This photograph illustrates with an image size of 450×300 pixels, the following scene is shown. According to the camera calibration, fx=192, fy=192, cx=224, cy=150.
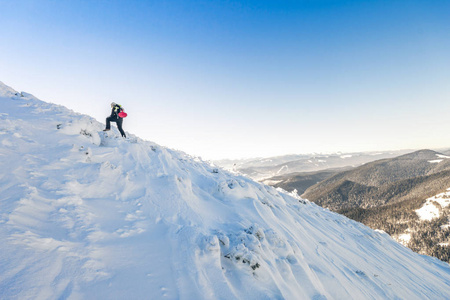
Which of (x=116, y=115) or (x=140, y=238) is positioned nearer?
(x=140, y=238)

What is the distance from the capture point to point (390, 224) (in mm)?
86250

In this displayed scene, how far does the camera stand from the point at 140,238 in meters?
4.21

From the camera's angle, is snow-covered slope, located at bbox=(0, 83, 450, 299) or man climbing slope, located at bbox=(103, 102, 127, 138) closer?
snow-covered slope, located at bbox=(0, 83, 450, 299)

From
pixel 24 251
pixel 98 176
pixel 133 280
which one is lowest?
pixel 133 280

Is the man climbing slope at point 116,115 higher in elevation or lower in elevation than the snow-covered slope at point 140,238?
higher

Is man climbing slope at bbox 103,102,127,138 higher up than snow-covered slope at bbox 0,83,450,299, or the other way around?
man climbing slope at bbox 103,102,127,138

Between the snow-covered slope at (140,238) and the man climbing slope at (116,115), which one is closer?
the snow-covered slope at (140,238)

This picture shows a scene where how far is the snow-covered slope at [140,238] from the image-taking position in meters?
3.12

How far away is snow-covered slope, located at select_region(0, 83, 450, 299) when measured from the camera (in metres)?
3.12

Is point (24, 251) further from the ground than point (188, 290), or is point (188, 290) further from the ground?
point (24, 251)

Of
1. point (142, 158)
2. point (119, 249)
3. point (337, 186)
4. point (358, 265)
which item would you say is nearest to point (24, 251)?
point (119, 249)

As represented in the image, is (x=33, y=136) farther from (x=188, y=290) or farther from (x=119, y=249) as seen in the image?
(x=188, y=290)

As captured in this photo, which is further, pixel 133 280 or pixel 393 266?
pixel 393 266

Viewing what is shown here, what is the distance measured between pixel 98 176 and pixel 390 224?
4596 inches
